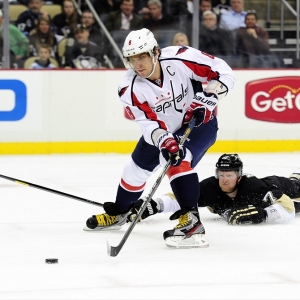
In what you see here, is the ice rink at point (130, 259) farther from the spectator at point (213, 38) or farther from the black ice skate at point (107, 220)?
the spectator at point (213, 38)

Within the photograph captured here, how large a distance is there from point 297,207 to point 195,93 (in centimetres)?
104

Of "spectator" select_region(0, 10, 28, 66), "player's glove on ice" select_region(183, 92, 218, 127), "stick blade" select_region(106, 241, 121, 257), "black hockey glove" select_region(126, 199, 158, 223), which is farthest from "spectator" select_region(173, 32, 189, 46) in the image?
"stick blade" select_region(106, 241, 121, 257)

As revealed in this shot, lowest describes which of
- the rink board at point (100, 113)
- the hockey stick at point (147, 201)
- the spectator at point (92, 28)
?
the rink board at point (100, 113)

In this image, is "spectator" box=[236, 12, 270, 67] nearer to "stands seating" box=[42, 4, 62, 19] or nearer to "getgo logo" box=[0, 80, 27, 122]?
"stands seating" box=[42, 4, 62, 19]

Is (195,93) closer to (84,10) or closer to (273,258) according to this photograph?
(273,258)

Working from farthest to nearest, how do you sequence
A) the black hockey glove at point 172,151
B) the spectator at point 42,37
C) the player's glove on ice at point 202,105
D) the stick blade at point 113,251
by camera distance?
the spectator at point 42,37 < the player's glove on ice at point 202,105 < the black hockey glove at point 172,151 < the stick blade at point 113,251

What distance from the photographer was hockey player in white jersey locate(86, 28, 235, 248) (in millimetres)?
4156

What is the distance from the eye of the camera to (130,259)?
12.8ft

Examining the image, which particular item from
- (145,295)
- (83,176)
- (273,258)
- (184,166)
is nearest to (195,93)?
(184,166)

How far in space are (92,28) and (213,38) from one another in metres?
1.15

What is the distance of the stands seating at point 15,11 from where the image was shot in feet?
26.7

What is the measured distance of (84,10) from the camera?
27.7ft

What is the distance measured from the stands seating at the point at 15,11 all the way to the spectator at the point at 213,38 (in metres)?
1.67

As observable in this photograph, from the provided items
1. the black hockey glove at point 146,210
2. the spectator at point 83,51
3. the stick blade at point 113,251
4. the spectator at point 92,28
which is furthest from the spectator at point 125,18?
the stick blade at point 113,251
